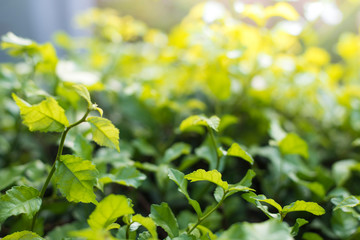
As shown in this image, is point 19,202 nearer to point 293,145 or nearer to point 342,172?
point 293,145

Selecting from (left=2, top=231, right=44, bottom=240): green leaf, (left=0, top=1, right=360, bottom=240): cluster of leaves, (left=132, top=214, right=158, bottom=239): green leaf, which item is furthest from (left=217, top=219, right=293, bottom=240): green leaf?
(left=2, top=231, right=44, bottom=240): green leaf

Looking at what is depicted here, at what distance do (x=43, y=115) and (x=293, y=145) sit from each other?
0.48 metres

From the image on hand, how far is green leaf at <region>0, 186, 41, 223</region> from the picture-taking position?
0.40 m

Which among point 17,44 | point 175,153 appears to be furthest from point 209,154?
point 17,44

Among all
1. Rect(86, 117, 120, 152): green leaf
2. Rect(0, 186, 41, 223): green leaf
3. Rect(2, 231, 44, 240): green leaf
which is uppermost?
Rect(86, 117, 120, 152): green leaf

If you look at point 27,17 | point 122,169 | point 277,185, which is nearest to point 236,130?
point 277,185

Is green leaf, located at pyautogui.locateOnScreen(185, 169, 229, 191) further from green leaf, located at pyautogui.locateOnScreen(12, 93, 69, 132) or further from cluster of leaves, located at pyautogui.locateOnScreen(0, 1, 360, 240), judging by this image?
green leaf, located at pyautogui.locateOnScreen(12, 93, 69, 132)

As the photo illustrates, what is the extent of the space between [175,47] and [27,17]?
124 centimetres

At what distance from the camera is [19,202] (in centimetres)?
41

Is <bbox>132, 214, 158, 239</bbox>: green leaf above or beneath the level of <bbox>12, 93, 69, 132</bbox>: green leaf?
beneath

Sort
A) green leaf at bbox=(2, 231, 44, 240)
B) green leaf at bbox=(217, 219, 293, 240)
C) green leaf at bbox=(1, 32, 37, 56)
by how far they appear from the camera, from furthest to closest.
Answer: green leaf at bbox=(1, 32, 37, 56)
green leaf at bbox=(2, 231, 44, 240)
green leaf at bbox=(217, 219, 293, 240)

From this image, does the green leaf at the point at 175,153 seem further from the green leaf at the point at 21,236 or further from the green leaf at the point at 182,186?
the green leaf at the point at 21,236

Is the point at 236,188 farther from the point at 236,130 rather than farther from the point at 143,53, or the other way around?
the point at 143,53

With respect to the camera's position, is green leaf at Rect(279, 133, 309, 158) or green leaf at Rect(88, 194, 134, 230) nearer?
green leaf at Rect(88, 194, 134, 230)
